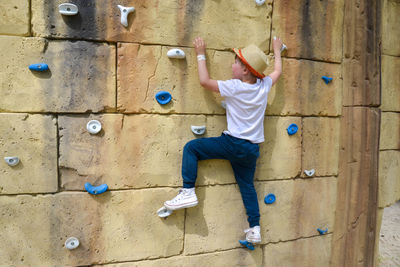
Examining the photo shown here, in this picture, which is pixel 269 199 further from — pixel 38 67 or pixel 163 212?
pixel 38 67

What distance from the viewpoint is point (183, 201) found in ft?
8.07

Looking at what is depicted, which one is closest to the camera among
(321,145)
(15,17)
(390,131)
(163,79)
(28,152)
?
(15,17)

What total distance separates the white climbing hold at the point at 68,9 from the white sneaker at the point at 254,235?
2361 millimetres

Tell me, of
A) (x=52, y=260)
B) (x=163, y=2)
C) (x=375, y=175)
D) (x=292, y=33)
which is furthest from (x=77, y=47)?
(x=375, y=175)

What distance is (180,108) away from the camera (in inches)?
100

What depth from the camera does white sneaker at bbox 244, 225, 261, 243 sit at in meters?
2.67

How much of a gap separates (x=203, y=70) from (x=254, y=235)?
156 centimetres

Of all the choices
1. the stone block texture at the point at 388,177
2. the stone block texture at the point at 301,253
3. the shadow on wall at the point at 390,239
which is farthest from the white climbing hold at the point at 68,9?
the shadow on wall at the point at 390,239

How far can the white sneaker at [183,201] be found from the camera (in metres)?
2.45

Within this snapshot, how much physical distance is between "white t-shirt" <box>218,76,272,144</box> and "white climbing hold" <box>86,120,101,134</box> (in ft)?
3.37

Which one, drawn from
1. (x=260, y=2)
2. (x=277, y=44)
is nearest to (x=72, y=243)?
(x=277, y=44)

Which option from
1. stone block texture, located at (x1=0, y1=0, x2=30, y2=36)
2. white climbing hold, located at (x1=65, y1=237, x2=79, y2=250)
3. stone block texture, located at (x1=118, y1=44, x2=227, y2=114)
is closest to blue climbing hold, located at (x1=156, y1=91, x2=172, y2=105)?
stone block texture, located at (x1=118, y1=44, x2=227, y2=114)

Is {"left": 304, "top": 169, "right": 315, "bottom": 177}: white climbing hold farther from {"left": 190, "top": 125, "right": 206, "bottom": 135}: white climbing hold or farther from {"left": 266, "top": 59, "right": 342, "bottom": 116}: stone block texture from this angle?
{"left": 190, "top": 125, "right": 206, "bottom": 135}: white climbing hold

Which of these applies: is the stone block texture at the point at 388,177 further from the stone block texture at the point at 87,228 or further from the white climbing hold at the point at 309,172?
the stone block texture at the point at 87,228
